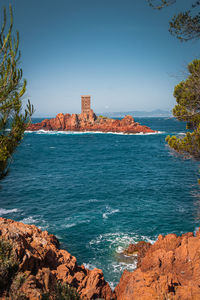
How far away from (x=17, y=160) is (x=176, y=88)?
4723 centimetres

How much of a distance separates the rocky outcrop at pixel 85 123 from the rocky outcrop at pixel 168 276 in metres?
124

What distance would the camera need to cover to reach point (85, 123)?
502 ft

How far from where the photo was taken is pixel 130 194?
3056 centimetres

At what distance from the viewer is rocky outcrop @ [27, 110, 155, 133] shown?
13988 centimetres

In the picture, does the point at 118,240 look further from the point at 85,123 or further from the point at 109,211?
the point at 85,123

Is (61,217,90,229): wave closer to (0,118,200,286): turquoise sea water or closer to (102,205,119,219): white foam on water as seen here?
(0,118,200,286): turquoise sea water

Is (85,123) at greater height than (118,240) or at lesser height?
greater

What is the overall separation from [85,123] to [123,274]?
144418 mm

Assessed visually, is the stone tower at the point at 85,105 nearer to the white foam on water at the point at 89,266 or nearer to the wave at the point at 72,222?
the wave at the point at 72,222

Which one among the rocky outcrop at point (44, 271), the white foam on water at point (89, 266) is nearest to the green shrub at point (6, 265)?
the rocky outcrop at point (44, 271)

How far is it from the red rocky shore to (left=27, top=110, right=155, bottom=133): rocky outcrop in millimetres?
124077

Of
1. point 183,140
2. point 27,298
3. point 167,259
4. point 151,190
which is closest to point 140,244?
point 167,259

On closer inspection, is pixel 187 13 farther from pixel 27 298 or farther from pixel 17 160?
pixel 17 160

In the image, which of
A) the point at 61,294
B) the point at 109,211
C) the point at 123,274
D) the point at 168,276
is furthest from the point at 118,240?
the point at 61,294
